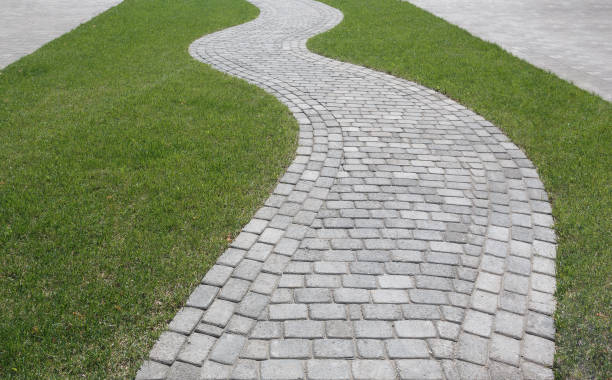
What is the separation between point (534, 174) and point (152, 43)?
28.7ft

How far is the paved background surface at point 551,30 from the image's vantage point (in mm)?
9867

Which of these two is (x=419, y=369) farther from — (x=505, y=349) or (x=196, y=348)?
(x=196, y=348)

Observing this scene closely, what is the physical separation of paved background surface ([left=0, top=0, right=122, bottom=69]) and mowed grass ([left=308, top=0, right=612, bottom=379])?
660 centimetres

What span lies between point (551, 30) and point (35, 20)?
14.6 metres

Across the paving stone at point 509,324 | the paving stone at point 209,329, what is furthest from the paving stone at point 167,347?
the paving stone at point 509,324

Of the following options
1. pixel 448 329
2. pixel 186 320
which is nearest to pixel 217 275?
pixel 186 320

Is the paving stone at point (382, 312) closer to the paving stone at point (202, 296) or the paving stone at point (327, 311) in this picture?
the paving stone at point (327, 311)

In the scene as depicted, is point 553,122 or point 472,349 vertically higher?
point 553,122

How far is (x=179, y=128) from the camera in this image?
22.4 ft

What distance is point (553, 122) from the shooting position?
706cm

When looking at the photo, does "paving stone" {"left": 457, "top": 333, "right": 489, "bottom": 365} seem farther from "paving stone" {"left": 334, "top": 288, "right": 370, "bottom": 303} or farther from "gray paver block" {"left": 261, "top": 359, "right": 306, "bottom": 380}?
"gray paver block" {"left": 261, "top": 359, "right": 306, "bottom": 380}

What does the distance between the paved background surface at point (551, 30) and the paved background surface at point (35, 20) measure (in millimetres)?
10528

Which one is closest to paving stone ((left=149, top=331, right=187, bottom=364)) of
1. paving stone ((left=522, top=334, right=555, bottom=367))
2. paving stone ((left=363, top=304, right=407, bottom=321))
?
paving stone ((left=363, top=304, right=407, bottom=321))

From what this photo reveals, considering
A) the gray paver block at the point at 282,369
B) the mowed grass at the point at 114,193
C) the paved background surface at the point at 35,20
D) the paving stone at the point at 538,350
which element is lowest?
the paved background surface at the point at 35,20
